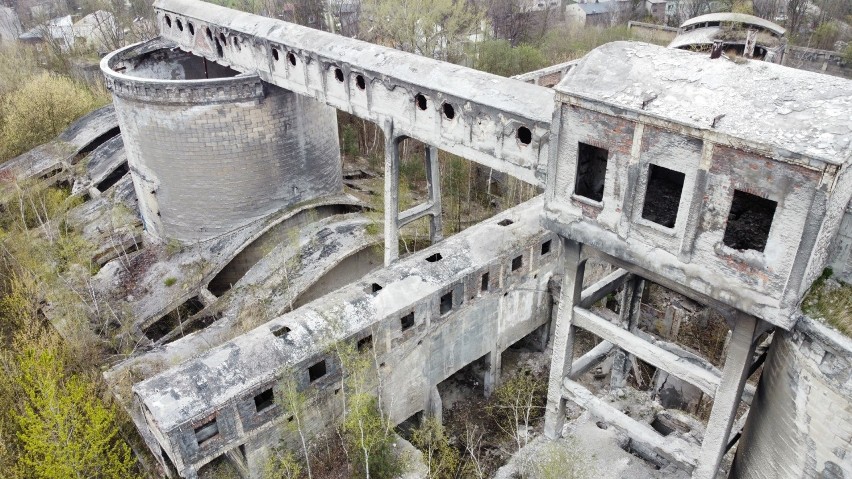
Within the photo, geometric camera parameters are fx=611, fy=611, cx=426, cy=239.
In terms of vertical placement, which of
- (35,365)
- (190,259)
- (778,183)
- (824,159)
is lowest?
(190,259)

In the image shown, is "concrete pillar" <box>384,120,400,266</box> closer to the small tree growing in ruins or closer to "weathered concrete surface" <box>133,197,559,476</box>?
"weathered concrete surface" <box>133,197,559,476</box>

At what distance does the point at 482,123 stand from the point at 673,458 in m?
9.10

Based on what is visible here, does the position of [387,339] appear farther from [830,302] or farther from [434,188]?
[830,302]

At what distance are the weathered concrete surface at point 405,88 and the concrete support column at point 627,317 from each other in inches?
174

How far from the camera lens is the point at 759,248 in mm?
11828

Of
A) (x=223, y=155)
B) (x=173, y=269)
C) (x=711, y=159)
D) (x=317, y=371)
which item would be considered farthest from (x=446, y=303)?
(x=173, y=269)

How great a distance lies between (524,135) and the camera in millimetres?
14953

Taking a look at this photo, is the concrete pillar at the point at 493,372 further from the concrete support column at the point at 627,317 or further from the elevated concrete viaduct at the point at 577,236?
the concrete support column at the point at 627,317

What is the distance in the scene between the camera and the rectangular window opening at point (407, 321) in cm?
1682

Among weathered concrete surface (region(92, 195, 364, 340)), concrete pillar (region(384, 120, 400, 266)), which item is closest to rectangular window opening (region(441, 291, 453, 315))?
concrete pillar (region(384, 120, 400, 266))

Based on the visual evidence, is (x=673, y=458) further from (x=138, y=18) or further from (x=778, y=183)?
(x=138, y=18)

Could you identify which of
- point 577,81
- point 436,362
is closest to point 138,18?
point 436,362

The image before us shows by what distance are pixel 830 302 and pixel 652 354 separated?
12.3ft

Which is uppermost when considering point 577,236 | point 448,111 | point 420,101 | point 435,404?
point 420,101
